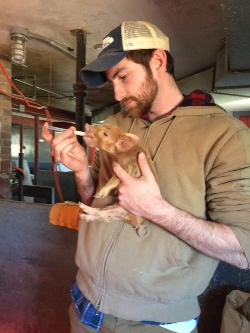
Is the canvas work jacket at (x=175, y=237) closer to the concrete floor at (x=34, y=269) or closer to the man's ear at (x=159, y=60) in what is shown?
the man's ear at (x=159, y=60)

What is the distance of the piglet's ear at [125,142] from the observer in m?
0.78

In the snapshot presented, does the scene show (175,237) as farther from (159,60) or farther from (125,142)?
(159,60)

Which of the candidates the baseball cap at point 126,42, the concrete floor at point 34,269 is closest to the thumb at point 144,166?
the baseball cap at point 126,42

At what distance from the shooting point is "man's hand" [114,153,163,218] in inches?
28.8

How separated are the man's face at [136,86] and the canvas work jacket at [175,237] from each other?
124mm

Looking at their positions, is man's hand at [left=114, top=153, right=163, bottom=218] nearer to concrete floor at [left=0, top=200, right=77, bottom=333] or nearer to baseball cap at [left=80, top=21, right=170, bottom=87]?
baseball cap at [left=80, top=21, right=170, bottom=87]

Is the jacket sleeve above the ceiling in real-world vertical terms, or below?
below

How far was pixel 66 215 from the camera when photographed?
4.48 feet

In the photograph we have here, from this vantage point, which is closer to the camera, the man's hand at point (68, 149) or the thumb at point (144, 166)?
the thumb at point (144, 166)

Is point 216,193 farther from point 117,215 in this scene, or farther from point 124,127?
point 124,127

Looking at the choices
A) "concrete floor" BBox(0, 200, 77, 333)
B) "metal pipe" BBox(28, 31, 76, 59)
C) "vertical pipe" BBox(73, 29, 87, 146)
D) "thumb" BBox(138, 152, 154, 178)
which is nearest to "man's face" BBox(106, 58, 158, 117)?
"thumb" BBox(138, 152, 154, 178)

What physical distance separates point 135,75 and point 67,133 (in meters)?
0.30

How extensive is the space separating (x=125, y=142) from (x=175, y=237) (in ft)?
1.03

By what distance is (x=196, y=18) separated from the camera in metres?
1.97
